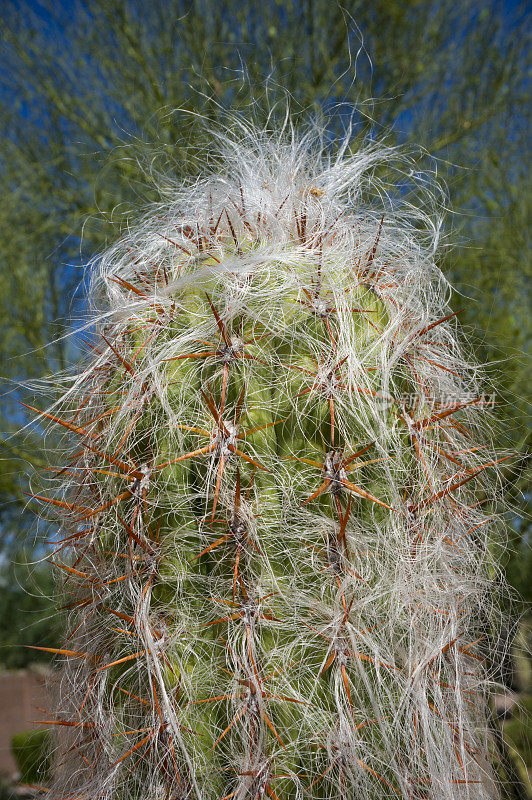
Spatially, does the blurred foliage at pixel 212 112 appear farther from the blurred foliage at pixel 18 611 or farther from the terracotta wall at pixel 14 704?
the terracotta wall at pixel 14 704

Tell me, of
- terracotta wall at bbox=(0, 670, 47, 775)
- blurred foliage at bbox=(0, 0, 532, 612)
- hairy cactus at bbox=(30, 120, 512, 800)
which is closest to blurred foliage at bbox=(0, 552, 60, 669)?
blurred foliage at bbox=(0, 0, 532, 612)

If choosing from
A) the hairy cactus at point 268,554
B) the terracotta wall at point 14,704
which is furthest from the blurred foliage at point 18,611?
the terracotta wall at point 14,704

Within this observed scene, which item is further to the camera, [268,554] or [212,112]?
[212,112]

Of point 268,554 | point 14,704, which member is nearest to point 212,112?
point 268,554

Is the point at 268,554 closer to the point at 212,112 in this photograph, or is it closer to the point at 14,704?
the point at 212,112

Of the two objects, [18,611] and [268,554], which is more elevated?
[268,554]

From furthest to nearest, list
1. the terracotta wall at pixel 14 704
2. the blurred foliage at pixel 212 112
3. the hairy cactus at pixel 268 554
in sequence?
the terracotta wall at pixel 14 704 < the blurred foliage at pixel 212 112 < the hairy cactus at pixel 268 554
